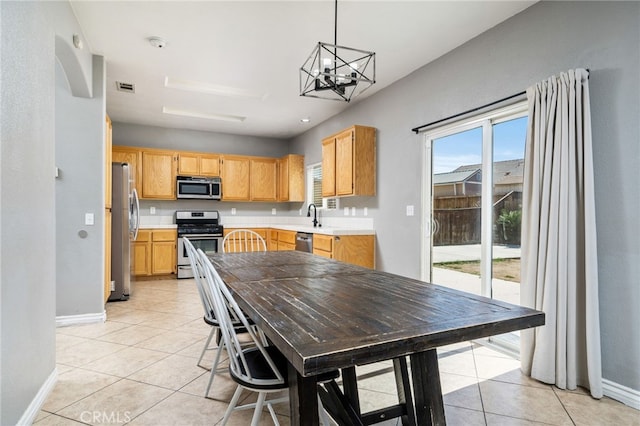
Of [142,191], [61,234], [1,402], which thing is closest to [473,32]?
[1,402]

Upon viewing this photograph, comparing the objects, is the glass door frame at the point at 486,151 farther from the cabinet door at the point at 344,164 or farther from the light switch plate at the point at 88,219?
the light switch plate at the point at 88,219

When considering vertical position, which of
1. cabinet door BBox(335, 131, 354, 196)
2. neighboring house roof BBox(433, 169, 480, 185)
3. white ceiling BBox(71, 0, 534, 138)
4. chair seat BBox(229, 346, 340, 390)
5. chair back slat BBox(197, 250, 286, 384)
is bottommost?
chair seat BBox(229, 346, 340, 390)

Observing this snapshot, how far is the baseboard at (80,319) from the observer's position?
3319 mm

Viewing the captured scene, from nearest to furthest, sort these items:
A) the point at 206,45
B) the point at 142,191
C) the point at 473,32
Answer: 1. the point at 473,32
2. the point at 206,45
3. the point at 142,191

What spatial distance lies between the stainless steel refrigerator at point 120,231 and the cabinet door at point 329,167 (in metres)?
2.59

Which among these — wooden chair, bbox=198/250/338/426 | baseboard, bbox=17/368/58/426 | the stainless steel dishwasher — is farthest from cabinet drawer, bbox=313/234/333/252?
baseboard, bbox=17/368/58/426

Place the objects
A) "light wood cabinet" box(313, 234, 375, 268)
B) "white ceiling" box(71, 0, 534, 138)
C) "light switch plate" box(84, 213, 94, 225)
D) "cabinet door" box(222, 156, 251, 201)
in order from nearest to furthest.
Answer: "white ceiling" box(71, 0, 534, 138) < "light switch plate" box(84, 213, 94, 225) < "light wood cabinet" box(313, 234, 375, 268) < "cabinet door" box(222, 156, 251, 201)

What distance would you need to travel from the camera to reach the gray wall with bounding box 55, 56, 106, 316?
10.9 ft

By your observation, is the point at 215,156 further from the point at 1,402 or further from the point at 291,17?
the point at 1,402

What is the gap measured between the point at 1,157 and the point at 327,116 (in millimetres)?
4506

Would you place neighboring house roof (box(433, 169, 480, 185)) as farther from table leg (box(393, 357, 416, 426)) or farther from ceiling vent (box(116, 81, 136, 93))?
ceiling vent (box(116, 81, 136, 93))

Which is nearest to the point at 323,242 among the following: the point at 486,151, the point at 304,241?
the point at 304,241

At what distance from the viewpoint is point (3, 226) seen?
1492 mm

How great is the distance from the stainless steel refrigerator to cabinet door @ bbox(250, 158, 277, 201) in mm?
2578
